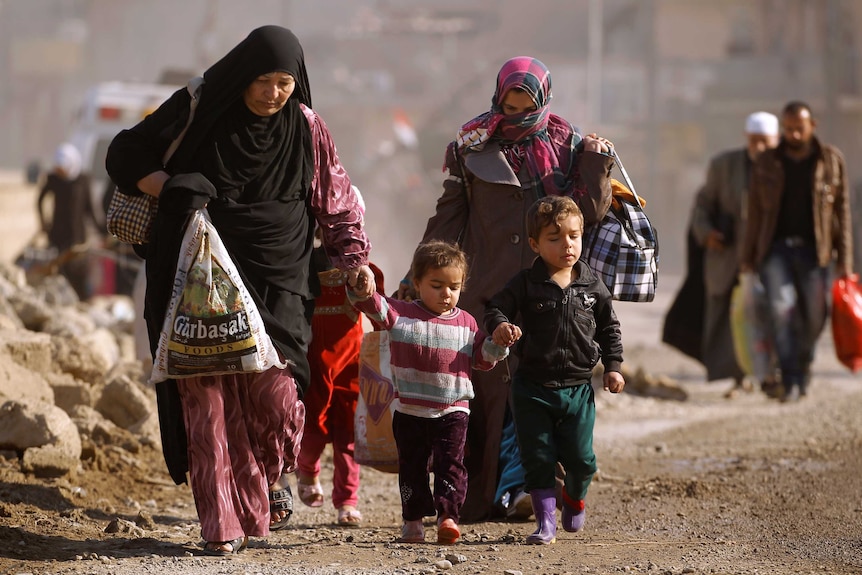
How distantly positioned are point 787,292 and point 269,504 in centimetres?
511

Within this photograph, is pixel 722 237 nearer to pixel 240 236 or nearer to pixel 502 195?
pixel 502 195

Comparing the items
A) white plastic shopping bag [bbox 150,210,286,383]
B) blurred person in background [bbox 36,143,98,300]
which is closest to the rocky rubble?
white plastic shopping bag [bbox 150,210,286,383]

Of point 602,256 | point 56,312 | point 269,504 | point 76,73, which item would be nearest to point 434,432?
point 269,504

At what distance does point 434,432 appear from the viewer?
5.18 metres

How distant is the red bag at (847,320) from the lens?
9242 millimetres

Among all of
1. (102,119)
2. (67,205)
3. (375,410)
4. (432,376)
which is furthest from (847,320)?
(102,119)

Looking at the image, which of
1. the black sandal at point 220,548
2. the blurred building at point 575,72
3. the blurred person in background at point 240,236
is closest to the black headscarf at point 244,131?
the blurred person in background at point 240,236

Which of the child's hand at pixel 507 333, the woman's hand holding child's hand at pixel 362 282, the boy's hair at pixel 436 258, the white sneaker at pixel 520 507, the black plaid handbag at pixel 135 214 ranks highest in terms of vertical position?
the black plaid handbag at pixel 135 214

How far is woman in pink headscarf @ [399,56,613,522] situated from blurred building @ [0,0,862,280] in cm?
1940

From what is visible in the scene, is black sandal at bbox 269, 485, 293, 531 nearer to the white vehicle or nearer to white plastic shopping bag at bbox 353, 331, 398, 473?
white plastic shopping bag at bbox 353, 331, 398, 473

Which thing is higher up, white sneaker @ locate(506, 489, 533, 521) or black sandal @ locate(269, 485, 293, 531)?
black sandal @ locate(269, 485, 293, 531)

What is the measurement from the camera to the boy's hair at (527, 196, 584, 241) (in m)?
5.02

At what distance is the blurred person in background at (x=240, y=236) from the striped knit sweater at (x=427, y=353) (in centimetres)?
15

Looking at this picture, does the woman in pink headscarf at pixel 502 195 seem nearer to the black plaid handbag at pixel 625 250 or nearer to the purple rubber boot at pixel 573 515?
the black plaid handbag at pixel 625 250
